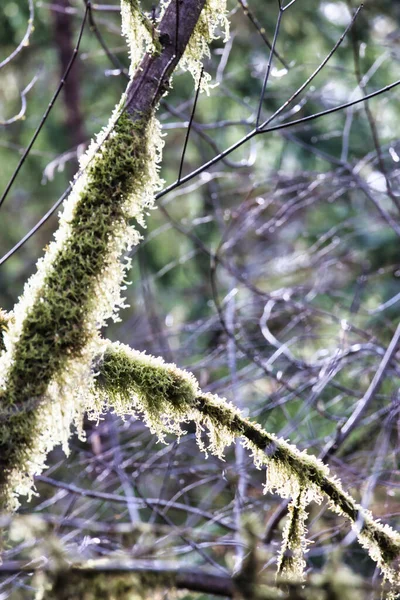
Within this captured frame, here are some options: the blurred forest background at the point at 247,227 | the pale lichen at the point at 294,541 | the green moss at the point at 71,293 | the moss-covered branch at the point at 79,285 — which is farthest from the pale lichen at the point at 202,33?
the blurred forest background at the point at 247,227

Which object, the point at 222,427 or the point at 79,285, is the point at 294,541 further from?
the point at 79,285

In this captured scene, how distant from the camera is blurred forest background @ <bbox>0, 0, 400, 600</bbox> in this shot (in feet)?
13.2

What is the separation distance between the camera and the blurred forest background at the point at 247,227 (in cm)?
402

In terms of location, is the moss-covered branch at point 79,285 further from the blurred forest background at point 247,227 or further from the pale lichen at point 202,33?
the blurred forest background at point 247,227

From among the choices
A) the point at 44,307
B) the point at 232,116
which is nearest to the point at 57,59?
the point at 232,116

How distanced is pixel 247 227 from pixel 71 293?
2.90 meters

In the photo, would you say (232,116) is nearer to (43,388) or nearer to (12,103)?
(12,103)

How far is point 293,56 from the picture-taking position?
6.21 meters

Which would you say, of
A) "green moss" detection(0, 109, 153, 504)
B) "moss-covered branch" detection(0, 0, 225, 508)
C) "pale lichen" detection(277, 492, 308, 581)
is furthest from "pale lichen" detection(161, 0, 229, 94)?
"pale lichen" detection(277, 492, 308, 581)

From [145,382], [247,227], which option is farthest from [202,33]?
[247,227]

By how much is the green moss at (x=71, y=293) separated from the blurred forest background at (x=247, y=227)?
1.74 meters

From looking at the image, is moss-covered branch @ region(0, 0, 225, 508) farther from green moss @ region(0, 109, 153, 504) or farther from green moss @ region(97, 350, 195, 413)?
green moss @ region(97, 350, 195, 413)

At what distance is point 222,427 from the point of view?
172 centimetres

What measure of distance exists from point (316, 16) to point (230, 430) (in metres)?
6.16
